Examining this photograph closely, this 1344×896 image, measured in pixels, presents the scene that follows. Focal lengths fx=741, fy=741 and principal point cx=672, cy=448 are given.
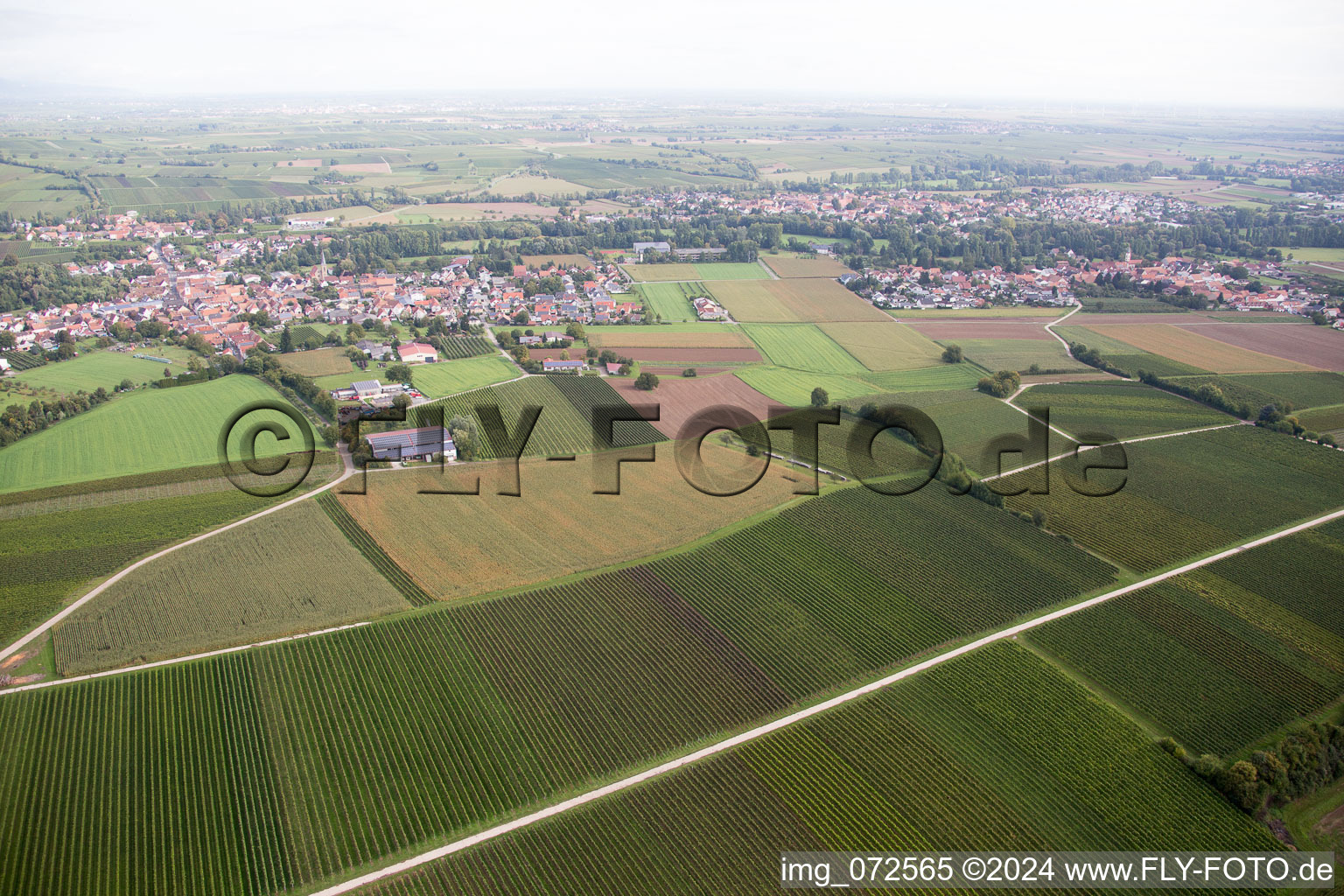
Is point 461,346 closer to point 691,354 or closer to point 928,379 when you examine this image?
point 691,354

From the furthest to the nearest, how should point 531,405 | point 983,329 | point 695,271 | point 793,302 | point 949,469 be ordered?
point 695,271, point 793,302, point 983,329, point 531,405, point 949,469

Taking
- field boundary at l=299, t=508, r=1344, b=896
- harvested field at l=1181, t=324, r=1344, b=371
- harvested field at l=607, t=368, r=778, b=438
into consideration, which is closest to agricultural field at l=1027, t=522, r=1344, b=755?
field boundary at l=299, t=508, r=1344, b=896

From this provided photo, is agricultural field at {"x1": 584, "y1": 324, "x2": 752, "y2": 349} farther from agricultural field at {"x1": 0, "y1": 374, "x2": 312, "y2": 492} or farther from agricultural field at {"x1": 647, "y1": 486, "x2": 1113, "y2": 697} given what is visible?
agricultural field at {"x1": 647, "y1": 486, "x2": 1113, "y2": 697}

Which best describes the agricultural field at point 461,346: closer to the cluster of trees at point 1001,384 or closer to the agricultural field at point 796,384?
the agricultural field at point 796,384

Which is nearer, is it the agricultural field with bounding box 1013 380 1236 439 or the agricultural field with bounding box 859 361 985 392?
the agricultural field with bounding box 1013 380 1236 439

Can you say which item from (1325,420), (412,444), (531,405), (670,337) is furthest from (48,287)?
(1325,420)

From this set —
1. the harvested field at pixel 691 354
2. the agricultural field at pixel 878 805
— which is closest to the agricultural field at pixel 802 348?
the harvested field at pixel 691 354
